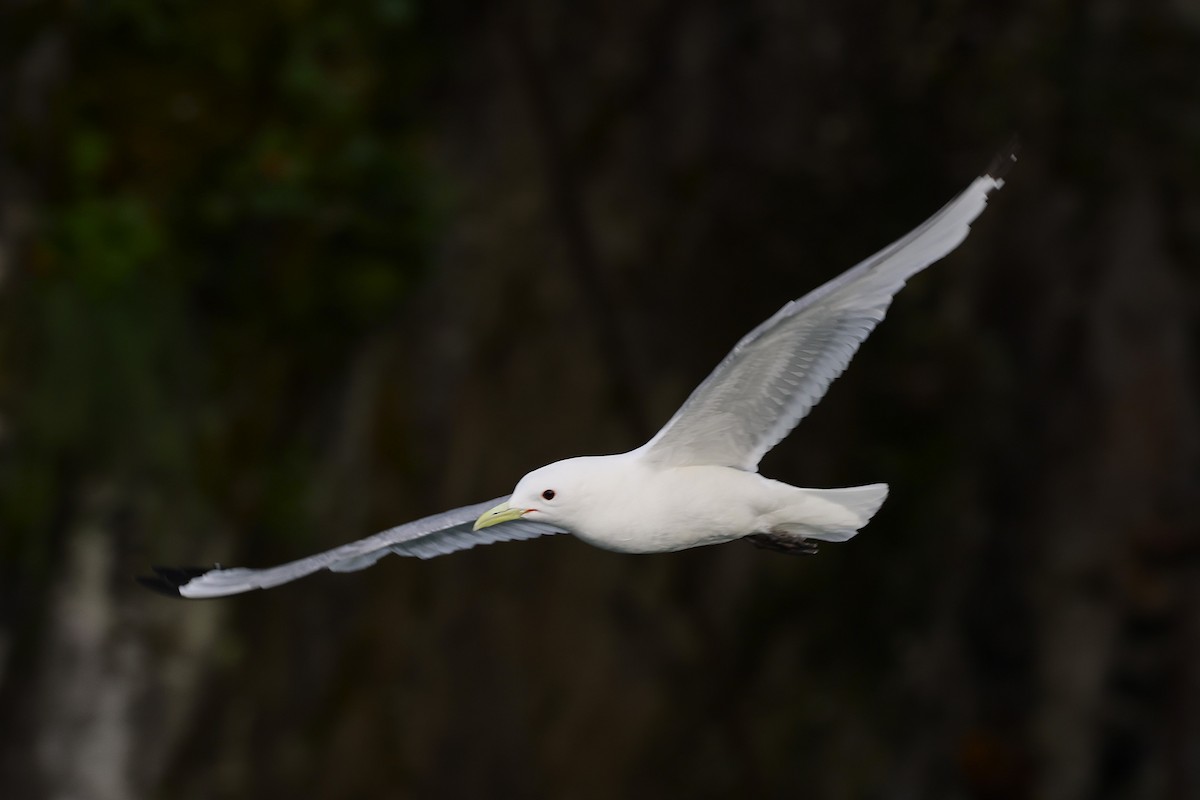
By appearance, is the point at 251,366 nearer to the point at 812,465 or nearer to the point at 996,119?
the point at 812,465

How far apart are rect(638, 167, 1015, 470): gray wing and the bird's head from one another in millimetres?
136

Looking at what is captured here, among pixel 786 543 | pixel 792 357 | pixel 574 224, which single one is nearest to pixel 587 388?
pixel 574 224

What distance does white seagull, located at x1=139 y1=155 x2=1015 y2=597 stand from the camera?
310 cm

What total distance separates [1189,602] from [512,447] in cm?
319

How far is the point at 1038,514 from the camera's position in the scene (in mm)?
6824

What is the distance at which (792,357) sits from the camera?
3332mm

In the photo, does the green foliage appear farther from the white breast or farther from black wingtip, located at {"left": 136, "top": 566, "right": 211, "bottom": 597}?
the white breast

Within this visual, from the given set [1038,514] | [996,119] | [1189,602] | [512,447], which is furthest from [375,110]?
[1189,602]

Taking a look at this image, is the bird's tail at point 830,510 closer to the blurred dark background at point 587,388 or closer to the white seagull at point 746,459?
the white seagull at point 746,459

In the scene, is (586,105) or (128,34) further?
(586,105)

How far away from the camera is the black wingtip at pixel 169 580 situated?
400 cm

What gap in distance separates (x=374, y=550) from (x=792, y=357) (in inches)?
48.0

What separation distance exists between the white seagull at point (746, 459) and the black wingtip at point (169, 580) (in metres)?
1.01

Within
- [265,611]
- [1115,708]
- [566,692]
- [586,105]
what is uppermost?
[586,105]
